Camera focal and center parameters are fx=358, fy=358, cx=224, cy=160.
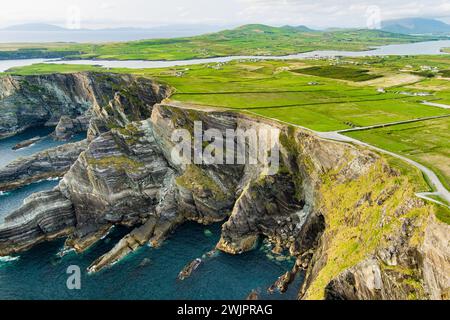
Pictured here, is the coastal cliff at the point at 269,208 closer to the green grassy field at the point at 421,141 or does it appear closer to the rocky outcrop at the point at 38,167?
the green grassy field at the point at 421,141

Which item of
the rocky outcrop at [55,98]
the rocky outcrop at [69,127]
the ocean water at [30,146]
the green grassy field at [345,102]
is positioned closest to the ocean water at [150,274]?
the green grassy field at [345,102]

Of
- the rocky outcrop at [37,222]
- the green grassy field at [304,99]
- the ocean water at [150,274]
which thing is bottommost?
the ocean water at [150,274]

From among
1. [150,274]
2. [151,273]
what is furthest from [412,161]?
[150,274]

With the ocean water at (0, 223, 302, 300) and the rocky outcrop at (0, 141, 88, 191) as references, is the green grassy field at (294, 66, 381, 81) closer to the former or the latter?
the ocean water at (0, 223, 302, 300)
